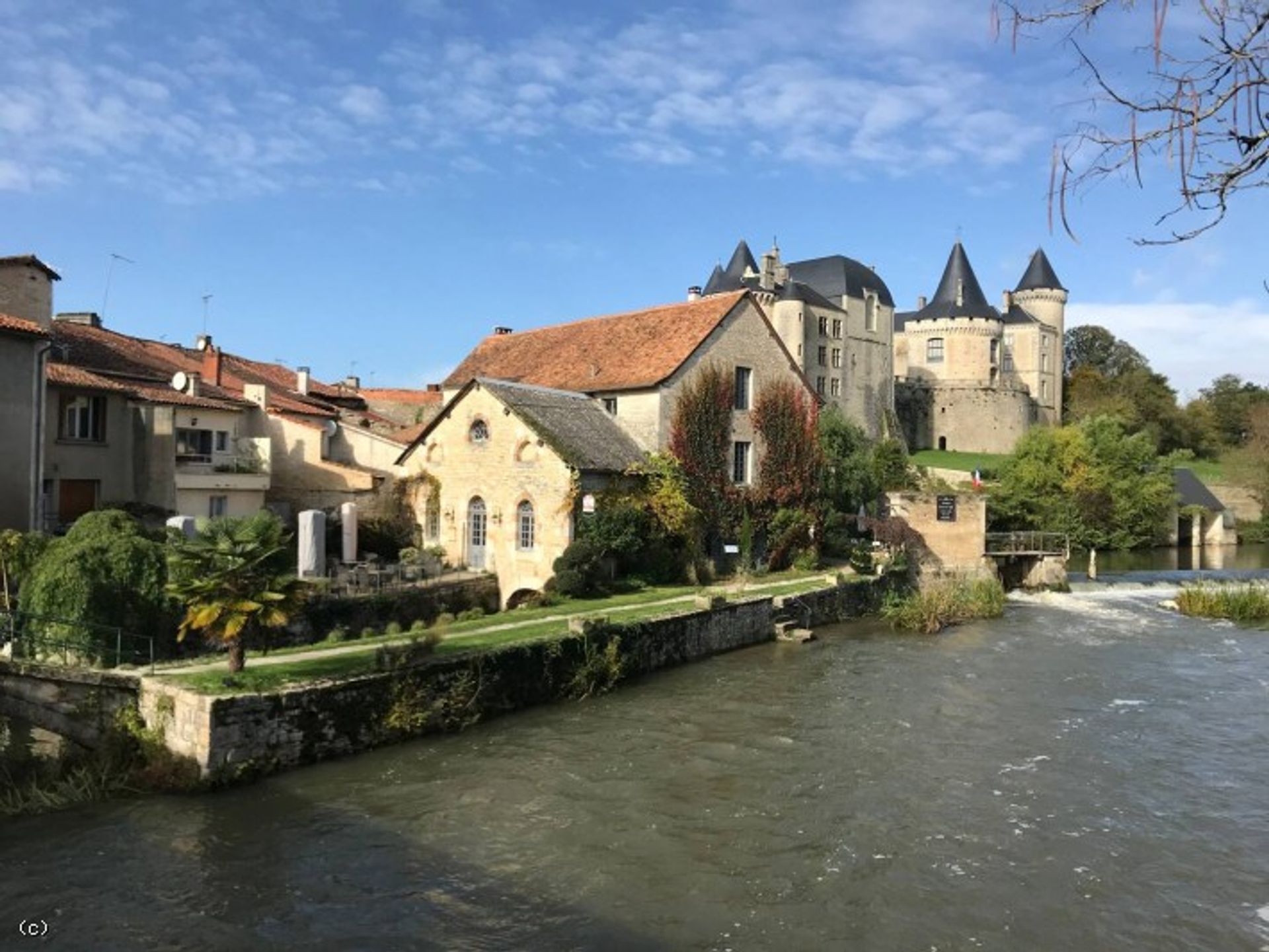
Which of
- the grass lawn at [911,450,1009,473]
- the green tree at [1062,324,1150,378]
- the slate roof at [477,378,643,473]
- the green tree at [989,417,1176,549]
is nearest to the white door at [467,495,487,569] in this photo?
the slate roof at [477,378,643,473]

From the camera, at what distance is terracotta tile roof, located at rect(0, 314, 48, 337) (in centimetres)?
2032

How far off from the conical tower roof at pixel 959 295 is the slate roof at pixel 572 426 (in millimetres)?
56974

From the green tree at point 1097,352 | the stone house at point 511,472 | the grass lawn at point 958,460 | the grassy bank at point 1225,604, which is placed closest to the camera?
the stone house at point 511,472

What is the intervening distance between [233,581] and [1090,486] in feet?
162

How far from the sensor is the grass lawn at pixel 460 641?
1432cm

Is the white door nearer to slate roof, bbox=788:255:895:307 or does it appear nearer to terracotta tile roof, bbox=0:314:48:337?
terracotta tile roof, bbox=0:314:48:337

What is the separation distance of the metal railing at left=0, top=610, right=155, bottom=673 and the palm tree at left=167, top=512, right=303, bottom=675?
5.15 feet

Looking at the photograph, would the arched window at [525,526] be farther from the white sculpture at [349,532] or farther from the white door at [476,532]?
the white sculpture at [349,532]

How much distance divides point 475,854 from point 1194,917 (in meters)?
8.24

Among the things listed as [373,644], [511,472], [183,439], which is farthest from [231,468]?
[373,644]

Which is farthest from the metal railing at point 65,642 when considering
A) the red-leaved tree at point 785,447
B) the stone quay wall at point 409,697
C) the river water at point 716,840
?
the red-leaved tree at point 785,447

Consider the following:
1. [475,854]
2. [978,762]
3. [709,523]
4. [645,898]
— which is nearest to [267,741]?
[475,854]

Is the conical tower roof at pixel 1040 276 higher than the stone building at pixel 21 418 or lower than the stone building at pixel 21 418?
higher

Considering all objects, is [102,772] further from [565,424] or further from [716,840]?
[565,424]
